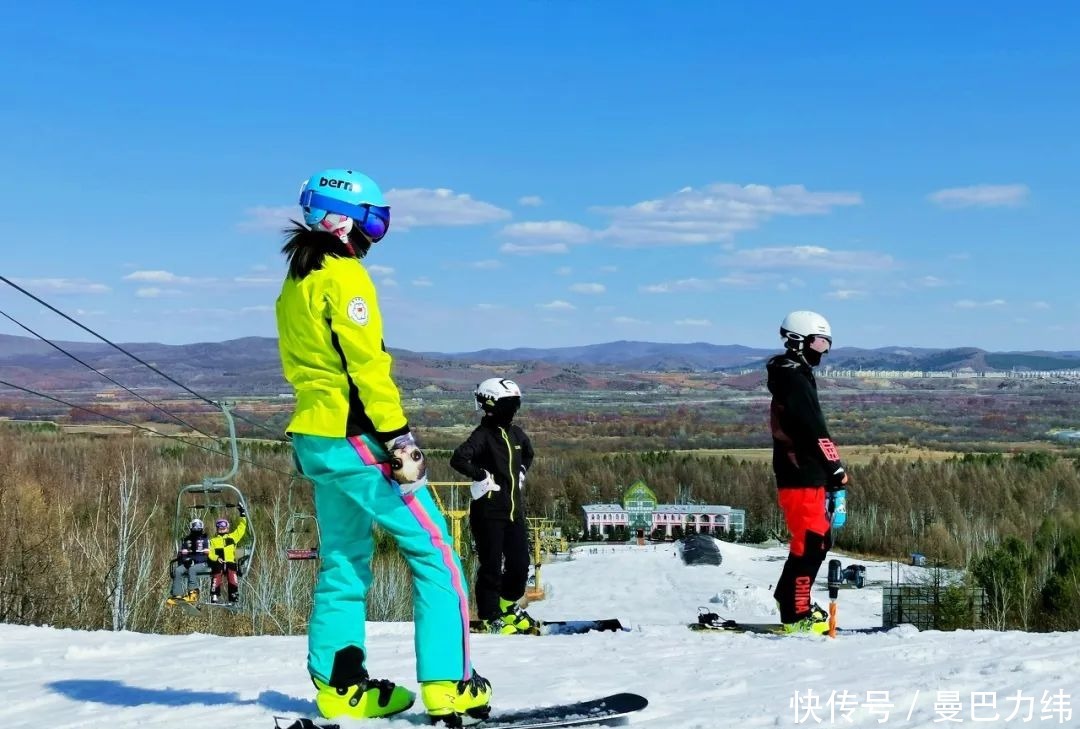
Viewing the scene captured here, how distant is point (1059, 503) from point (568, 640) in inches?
3612

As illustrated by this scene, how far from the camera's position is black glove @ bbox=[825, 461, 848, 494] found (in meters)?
7.33

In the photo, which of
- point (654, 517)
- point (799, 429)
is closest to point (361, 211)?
point (799, 429)

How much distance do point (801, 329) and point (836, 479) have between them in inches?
39.2

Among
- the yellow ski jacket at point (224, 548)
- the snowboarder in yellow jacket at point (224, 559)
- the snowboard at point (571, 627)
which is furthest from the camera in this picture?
the yellow ski jacket at point (224, 548)

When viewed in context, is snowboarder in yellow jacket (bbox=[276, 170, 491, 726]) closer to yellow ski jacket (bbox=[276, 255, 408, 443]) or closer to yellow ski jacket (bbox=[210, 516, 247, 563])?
yellow ski jacket (bbox=[276, 255, 408, 443])

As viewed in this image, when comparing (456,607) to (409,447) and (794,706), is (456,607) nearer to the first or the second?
(409,447)

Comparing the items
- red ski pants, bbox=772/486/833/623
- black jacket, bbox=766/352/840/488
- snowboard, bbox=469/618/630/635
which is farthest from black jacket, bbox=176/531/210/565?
black jacket, bbox=766/352/840/488

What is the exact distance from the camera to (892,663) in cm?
572

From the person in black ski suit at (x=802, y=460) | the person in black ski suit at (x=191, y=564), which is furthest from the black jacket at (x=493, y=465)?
the person in black ski suit at (x=191, y=564)

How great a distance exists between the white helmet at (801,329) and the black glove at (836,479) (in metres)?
0.81

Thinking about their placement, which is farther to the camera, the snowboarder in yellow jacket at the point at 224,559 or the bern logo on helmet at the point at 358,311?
the snowboarder in yellow jacket at the point at 224,559

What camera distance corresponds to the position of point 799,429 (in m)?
7.26

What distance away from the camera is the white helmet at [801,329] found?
7.44 m

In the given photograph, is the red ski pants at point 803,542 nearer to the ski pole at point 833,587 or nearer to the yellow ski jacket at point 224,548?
the ski pole at point 833,587
